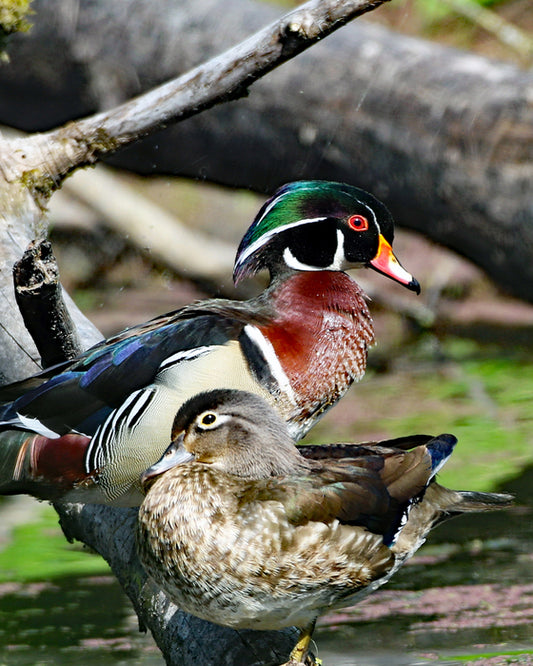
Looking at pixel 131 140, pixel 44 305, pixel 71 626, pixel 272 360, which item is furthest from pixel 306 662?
pixel 131 140

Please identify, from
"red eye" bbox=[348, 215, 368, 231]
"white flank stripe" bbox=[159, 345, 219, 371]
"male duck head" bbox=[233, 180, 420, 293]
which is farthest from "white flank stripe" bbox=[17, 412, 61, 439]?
"red eye" bbox=[348, 215, 368, 231]

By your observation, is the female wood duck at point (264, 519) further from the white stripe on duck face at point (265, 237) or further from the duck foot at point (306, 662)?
the white stripe on duck face at point (265, 237)

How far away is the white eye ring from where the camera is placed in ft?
7.61

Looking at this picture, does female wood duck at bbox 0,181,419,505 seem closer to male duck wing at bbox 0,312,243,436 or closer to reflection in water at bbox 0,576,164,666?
male duck wing at bbox 0,312,243,436

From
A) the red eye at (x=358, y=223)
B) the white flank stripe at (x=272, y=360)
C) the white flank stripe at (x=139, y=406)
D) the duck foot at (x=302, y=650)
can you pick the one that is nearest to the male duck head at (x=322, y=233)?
the red eye at (x=358, y=223)

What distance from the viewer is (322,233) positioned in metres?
2.83

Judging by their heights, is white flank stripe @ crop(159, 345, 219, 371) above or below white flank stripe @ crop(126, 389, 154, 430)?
above

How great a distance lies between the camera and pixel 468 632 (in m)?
3.00

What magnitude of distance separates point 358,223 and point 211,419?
2.42ft

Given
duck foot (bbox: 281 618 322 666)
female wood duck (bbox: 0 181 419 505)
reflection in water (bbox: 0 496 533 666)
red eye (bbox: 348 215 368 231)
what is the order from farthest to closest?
1. reflection in water (bbox: 0 496 533 666)
2. red eye (bbox: 348 215 368 231)
3. female wood duck (bbox: 0 181 419 505)
4. duck foot (bbox: 281 618 322 666)

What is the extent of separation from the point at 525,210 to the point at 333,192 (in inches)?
91.1

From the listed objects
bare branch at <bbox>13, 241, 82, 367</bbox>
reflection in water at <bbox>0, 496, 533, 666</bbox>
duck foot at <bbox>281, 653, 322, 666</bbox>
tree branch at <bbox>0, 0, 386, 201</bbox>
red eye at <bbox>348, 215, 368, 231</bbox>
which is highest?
tree branch at <bbox>0, 0, 386, 201</bbox>

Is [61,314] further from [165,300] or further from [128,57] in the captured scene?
[165,300]

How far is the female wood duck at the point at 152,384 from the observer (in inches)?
101
